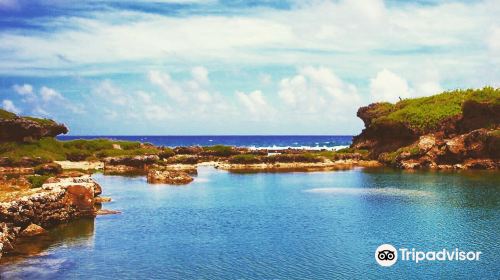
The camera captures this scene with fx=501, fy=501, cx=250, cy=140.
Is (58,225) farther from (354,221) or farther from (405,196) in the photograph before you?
(405,196)

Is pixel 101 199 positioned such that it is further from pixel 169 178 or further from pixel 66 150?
pixel 66 150

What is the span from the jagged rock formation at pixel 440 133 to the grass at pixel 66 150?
183ft

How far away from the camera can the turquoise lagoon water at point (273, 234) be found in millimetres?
32625

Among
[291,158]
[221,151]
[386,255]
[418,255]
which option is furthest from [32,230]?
[221,151]

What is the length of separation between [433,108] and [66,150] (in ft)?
289

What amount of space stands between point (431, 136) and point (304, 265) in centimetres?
8723

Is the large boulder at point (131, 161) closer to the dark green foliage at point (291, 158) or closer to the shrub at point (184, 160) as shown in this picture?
the shrub at point (184, 160)

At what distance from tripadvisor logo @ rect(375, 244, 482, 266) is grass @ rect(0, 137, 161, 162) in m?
80.1

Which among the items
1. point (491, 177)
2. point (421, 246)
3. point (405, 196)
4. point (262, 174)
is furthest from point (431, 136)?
point (421, 246)

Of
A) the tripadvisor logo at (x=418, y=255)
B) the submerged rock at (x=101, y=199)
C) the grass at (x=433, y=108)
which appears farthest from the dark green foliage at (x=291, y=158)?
the tripadvisor logo at (x=418, y=255)

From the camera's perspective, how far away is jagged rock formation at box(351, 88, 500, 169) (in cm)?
10019

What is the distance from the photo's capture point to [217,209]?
5534 centimetres

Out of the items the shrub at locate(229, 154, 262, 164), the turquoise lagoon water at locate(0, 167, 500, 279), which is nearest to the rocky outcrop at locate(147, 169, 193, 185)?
the turquoise lagoon water at locate(0, 167, 500, 279)

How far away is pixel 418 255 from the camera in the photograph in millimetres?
35000
